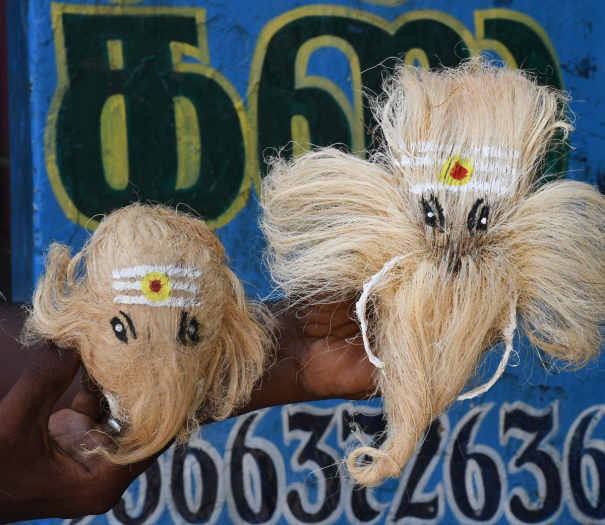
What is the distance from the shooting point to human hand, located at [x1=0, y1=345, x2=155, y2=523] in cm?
126

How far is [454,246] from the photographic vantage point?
131cm

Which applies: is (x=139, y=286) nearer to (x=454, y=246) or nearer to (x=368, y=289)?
(x=368, y=289)

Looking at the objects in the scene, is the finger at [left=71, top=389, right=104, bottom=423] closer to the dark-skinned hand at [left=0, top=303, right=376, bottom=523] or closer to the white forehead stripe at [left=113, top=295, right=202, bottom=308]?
the dark-skinned hand at [left=0, top=303, right=376, bottom=523]

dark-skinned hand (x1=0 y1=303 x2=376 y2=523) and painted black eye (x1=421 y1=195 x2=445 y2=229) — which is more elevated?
painted black eye (x1=421 y1=195 x2=445 y2=229)

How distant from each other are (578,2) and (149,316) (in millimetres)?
2022

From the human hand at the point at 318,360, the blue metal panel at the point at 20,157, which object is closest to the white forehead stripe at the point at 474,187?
the human hand at the point at 318,360

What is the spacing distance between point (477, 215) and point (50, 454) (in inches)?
33.9

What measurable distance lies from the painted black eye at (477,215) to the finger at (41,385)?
2.39ft

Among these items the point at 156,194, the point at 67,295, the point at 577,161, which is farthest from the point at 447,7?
the point at 67,295

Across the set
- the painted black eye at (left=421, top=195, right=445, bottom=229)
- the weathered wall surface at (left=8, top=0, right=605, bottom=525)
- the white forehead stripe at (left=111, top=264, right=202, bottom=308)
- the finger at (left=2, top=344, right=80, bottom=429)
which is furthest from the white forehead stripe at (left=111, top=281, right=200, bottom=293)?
the weathered wall surface at (left=8, top=0, right=605, bottom=525)

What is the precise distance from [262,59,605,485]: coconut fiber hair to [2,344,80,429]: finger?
44 cm

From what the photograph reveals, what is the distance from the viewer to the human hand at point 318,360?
4.76ft

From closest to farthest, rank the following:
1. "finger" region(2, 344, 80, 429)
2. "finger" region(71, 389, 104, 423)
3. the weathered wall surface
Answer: "finger" region(2, 344, 80, 429) → "finger" region(71, 389, 104, 423) → the weathered wall surface

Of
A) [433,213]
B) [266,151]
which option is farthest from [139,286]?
[266,151]
